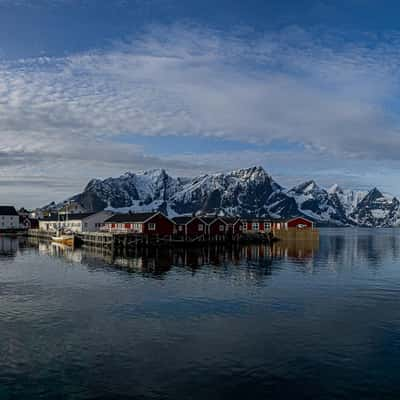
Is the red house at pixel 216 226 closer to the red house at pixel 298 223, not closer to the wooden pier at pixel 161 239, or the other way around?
the wooden pier at pixel 161 239

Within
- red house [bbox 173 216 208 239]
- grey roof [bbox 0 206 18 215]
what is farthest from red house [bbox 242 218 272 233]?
grey roof [bbox 0 206 18 215]

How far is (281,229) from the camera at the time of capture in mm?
128125

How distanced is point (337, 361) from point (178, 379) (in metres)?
7.55

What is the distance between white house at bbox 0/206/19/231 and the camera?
524 ft

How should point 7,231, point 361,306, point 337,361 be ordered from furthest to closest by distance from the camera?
1. point 7,231
2. point 361,306
3. point 337,361

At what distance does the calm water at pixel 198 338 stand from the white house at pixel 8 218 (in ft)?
401

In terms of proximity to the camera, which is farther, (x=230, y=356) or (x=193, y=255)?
(x=193, y=255)

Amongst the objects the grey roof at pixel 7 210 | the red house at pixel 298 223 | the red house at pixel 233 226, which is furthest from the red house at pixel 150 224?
the grey roof at pixel 7 210

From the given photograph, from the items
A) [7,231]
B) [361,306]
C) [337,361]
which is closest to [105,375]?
[337,361]

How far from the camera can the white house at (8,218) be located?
15962 centimetres

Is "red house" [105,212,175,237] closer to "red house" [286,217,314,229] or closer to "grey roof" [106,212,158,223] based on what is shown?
"grey roof" [106,212,158,223]

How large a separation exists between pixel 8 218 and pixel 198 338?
151363mm

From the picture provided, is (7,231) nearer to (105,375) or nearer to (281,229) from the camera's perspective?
(281,229)

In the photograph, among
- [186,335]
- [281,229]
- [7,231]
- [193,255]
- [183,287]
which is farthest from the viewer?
[7,231]
